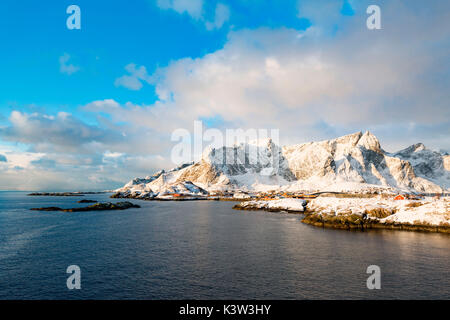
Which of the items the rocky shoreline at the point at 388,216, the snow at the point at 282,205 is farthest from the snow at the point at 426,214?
the snow at the point at 282,205

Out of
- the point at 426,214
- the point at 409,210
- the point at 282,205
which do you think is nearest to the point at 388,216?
the point at 409,210

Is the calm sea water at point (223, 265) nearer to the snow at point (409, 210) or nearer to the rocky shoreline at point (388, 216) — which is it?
the rocky shoreline at point (388, 216)

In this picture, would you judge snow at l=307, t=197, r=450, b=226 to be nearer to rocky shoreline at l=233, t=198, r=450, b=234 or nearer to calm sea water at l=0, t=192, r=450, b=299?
rocky shoreline at l=233, t=198, r=450, b=234

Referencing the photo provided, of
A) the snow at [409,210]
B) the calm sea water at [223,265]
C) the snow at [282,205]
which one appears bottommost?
the snow at [282,205]

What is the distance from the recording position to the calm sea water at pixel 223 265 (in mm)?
20047

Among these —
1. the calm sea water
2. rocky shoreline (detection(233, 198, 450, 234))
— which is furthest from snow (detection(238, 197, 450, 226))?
the calm sea water

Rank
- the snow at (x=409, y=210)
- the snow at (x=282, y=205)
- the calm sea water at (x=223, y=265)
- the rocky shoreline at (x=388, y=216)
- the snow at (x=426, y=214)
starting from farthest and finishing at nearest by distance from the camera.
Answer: the snow at (x=282, y=205) < the snow at (x=409, y=210) < the rocky shoreline at (x=388, y=216) < the snow at (x=426, y=214) < the calm sea water at (x=223, y=265)

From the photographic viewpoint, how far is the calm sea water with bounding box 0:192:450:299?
20047 millimetres

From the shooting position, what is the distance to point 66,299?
18875mm
